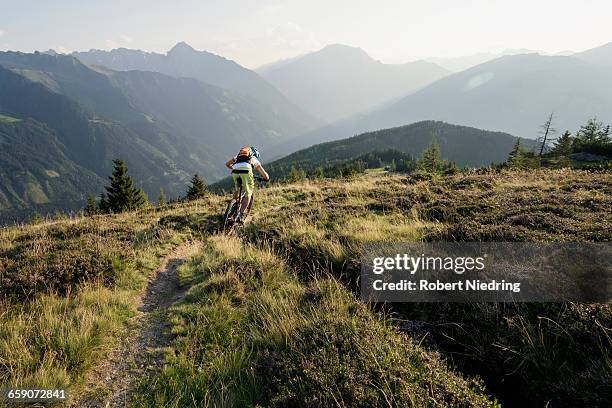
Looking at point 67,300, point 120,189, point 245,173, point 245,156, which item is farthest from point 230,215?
point 120,189

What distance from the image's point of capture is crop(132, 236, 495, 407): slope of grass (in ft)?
11.0

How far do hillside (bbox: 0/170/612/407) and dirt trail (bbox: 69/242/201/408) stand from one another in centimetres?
3

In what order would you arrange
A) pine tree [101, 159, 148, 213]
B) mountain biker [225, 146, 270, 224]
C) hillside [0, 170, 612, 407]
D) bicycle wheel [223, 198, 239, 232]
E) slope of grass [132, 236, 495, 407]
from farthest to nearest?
pine tree [101, 159, 148, 213]
mountain biker [225, 146, 270, 224]
bicycle wheel [223, 198, 239, 232]
hillside [0, 170, 612, 407]
slope of grass [132, 236, 495, 407]

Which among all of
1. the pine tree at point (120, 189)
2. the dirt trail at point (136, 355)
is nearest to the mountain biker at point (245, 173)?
the dirt trail at point (136, 355)

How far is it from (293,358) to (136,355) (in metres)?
2.75

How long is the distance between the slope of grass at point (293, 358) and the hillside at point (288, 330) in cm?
2

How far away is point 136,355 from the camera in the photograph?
514 cm

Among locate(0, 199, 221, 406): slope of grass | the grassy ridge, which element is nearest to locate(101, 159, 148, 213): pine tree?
locate(0, 199, 221, 406): slope of grass

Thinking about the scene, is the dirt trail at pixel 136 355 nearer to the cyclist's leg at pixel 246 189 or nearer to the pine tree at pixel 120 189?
the cyclist's leg at pixel 246 189

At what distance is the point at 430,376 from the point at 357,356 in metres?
0.81

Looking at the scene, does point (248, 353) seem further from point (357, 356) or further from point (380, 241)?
point (380, 241)

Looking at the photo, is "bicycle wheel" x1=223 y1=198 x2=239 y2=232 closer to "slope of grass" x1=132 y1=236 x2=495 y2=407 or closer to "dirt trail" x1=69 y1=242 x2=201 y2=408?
"dirt trail" x1=69 y1=242 x2=201 y2=408

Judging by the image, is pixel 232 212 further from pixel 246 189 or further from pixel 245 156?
pixel 245 156

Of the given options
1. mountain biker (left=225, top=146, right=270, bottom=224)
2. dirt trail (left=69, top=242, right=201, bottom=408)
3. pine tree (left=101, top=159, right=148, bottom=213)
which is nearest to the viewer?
dirt trail (left=69, top=242, right=201, bottom=408)
